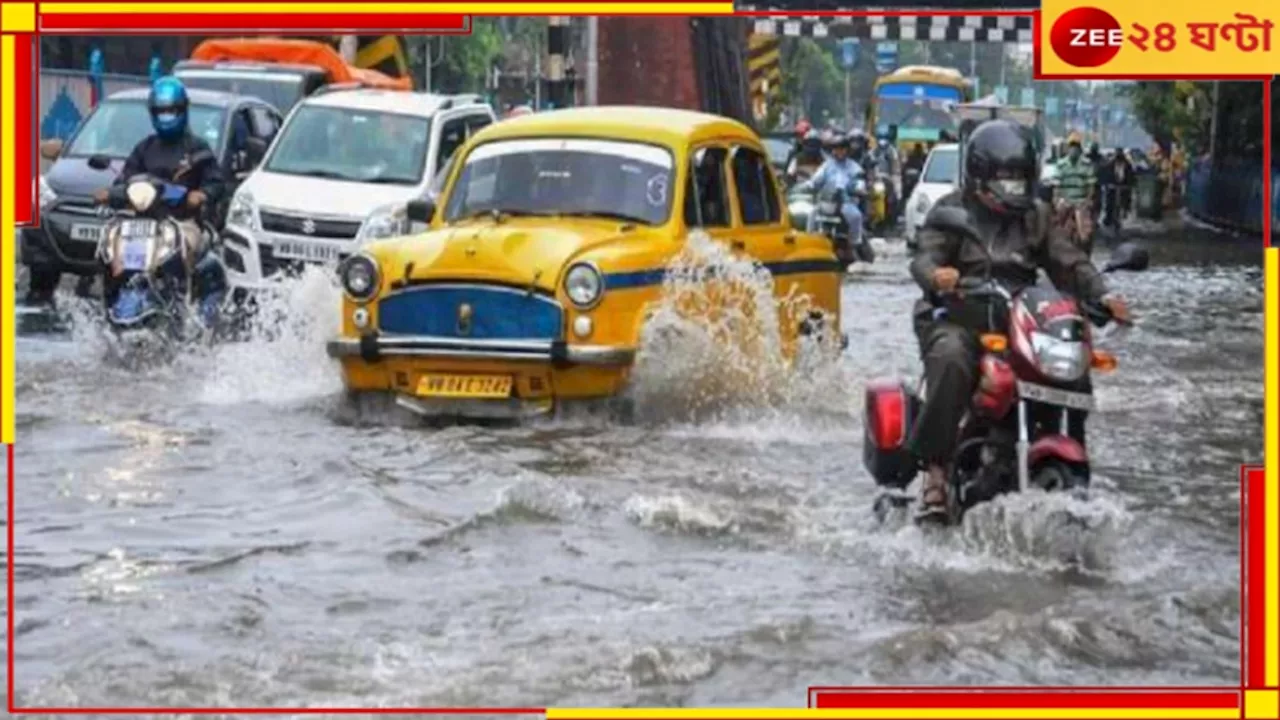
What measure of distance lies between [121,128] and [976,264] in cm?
1277

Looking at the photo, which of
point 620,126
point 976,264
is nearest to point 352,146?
point 620,126

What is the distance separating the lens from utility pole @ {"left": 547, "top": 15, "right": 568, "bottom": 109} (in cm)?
3091

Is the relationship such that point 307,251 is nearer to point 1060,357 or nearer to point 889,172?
point 1060,357

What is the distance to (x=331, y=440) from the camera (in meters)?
13.1

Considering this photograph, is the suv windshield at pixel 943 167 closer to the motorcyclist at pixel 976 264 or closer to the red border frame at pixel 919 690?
the motorcyclist at pixel 976 264

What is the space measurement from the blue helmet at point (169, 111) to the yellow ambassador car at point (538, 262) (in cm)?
210

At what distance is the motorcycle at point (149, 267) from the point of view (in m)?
15.5

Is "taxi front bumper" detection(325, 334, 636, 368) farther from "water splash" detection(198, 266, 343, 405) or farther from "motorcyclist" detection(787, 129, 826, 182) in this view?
"motorcyclist" detection(787, 129, 826, 182)

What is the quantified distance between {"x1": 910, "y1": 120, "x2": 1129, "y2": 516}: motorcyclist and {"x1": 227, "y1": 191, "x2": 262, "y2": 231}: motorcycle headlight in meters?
9.10

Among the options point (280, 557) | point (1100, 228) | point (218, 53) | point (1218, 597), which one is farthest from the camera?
point (1100, 228)

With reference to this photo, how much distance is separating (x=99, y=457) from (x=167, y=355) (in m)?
3.47

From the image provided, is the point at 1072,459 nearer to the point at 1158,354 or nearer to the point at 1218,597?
the point at 1218,597

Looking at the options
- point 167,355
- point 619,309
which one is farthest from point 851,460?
point 167,355

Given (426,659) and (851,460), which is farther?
(851,460)
